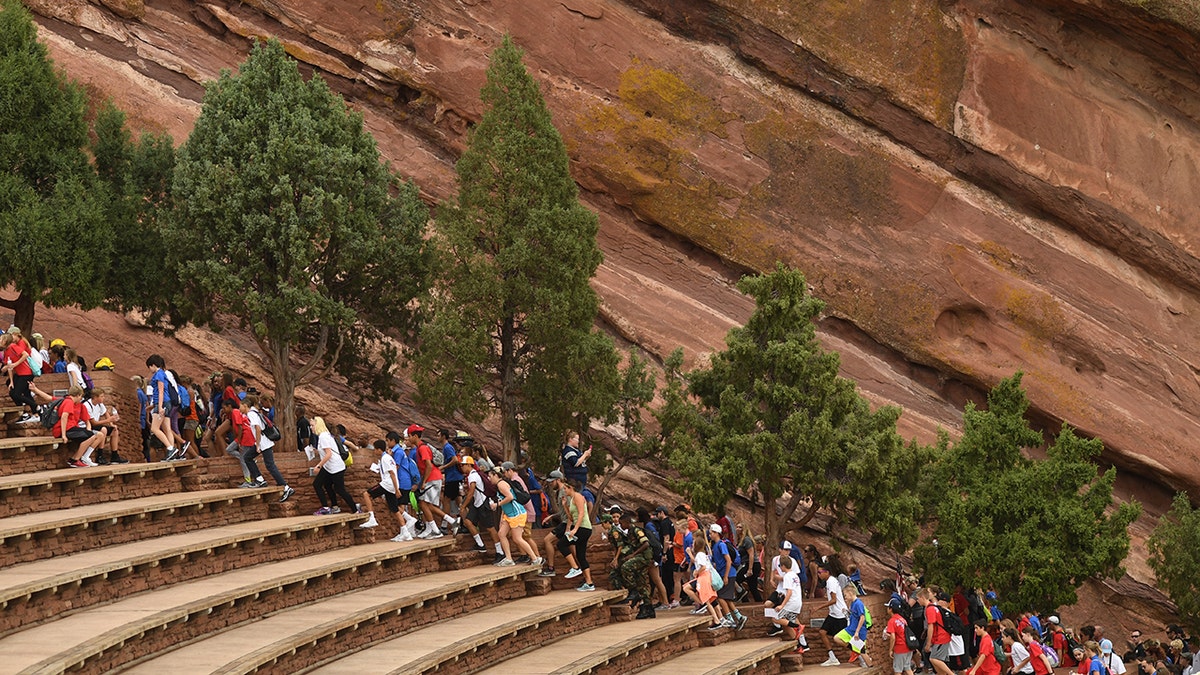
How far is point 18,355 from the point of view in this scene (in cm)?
2147

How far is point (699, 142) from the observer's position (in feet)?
123

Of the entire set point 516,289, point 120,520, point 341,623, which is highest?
point 516,289

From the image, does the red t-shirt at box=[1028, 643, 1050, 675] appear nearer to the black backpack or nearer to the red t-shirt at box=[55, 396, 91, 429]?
the red t-shirt at box=[55, 396, 91, 429]

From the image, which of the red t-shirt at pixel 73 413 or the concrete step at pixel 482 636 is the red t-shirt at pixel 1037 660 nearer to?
the concrete step at pixel 482 636

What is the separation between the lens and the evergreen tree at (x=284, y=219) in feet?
85.9

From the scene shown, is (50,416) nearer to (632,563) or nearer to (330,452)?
(330,452)

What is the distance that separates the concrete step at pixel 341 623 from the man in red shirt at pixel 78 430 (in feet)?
14.6

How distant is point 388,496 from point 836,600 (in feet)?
23.7

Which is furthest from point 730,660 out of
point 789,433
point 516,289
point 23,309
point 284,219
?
point 23,309

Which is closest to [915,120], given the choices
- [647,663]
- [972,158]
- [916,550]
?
[972,158]

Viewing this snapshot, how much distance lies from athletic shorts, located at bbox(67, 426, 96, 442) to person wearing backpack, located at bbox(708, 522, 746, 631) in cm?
969

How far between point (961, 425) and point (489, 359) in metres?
A: 14.5

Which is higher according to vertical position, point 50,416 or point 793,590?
point 793,590

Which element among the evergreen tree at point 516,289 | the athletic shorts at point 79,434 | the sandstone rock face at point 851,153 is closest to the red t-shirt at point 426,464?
the athletic shorts at point 79,434
